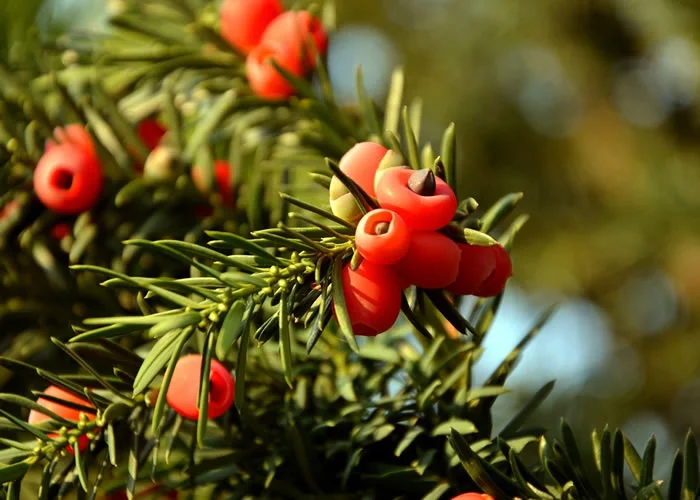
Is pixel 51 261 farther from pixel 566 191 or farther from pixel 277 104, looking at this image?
pixel 566 191

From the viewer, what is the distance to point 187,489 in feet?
1.21

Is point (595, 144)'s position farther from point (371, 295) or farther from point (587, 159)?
point (371, 295)

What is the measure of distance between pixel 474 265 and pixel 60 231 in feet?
0.82

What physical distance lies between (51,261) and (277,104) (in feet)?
0.53

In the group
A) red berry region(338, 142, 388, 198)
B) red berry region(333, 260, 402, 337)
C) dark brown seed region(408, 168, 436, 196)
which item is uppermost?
dark brown seed region(408, 168, 436, 196)

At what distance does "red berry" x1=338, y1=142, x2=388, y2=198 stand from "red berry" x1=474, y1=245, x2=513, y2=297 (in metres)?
0.05

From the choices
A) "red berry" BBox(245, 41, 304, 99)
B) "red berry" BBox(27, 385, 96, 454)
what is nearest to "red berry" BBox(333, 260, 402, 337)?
"red berry" BBox(27, 385, 96, 454)

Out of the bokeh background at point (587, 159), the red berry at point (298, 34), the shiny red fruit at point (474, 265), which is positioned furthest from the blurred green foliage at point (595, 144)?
the shiny red fruit at point (474, 265)

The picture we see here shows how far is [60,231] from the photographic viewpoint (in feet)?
1.48

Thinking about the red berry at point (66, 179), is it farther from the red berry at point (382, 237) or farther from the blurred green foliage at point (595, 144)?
the blurred green foliage at point (595, 144)

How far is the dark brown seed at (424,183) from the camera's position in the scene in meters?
0.28

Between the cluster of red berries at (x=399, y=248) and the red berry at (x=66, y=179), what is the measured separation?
0.19 metres

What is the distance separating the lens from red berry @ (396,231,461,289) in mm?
291

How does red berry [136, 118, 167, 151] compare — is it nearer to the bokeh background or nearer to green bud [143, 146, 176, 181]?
green bud [143, 146, 176, 181]
